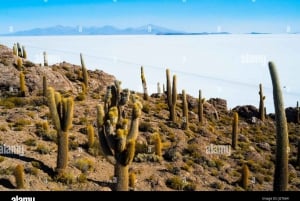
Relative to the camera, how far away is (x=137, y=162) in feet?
60.4

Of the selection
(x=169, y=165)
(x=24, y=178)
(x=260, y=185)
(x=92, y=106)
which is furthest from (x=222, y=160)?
(x=24, y=178)

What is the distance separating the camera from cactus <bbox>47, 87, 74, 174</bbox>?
47.0ft

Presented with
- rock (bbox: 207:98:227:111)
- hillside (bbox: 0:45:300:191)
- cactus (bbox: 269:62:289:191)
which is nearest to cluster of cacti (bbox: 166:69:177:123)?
hillside (bbox: 0:45:300:191)

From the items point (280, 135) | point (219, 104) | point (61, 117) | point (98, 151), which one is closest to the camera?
point (280, 135)
